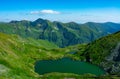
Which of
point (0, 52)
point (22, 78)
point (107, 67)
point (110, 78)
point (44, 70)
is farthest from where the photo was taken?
point (107, 67)

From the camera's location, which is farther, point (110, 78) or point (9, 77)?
point (110, 78)

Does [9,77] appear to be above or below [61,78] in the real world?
above

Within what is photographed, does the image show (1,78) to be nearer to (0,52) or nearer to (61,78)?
(61,78)

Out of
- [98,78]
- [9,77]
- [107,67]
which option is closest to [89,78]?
[98,78]

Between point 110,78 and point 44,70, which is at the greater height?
point 110,78

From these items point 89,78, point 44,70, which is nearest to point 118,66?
point 44,70

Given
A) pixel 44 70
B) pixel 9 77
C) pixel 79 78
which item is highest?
pixel 9 77

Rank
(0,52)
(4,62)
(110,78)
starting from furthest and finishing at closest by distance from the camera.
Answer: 1. (0,52)
2. (4,62)
3. (110,78)

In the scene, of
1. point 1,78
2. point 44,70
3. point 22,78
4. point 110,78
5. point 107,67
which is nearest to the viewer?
point 1,78

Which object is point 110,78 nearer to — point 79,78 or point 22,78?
point 79,78
